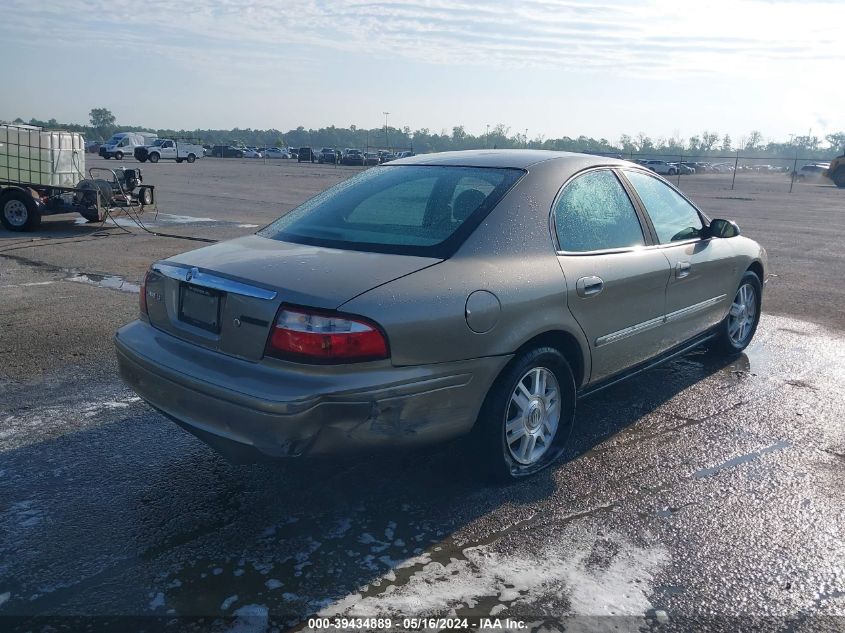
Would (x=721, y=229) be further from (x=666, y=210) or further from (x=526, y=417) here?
(x=526, y=417)

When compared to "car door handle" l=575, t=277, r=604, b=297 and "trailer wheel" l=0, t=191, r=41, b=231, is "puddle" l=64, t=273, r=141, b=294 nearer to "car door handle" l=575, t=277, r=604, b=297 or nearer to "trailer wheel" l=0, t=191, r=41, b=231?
"trailer wheel" l=0, t=191, r=41, b=231

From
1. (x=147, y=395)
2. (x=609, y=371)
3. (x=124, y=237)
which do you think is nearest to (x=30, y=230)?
(x=124, y=237)

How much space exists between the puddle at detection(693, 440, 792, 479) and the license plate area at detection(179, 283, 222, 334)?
255 centimetres

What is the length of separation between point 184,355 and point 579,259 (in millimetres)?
2040

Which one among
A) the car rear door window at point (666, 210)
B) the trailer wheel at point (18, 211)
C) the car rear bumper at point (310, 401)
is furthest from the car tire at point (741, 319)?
the trailer wheel at point (18, 211)

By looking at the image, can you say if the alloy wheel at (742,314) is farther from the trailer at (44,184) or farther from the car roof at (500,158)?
the trailer at (44,184)

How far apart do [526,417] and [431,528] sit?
2.55 ft

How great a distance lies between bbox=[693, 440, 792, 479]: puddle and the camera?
399 cm

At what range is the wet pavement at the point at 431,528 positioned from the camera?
9.20 feet

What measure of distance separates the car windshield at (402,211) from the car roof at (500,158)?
0.09 metres

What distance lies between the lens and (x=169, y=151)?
2201 inches

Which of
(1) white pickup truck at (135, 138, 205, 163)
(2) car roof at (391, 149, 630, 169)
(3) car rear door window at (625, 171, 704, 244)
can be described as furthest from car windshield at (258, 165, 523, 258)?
(1) white pickup truck at (135, 138, 205, 163)

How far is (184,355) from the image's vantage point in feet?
11.2

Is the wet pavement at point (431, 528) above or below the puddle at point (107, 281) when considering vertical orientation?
below
